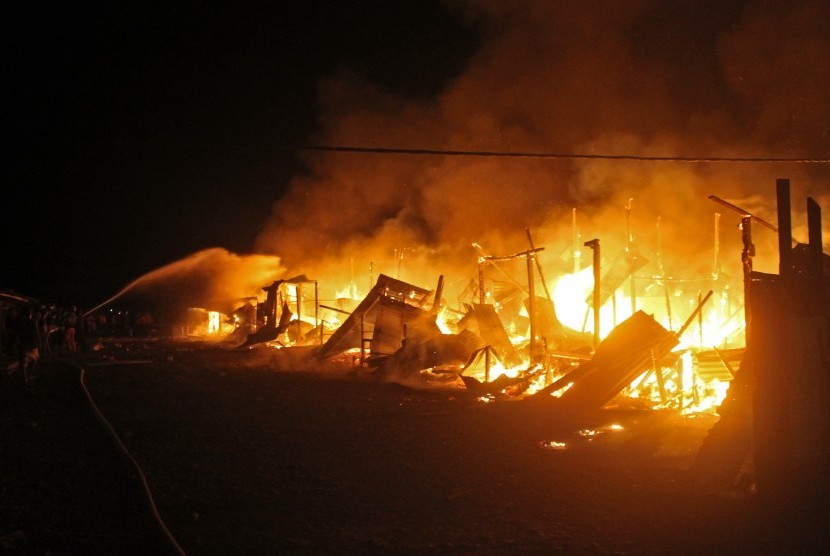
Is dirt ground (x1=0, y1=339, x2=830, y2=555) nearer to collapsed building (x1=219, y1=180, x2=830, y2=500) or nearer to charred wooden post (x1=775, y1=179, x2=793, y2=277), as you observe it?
collapsed building (x1=219, y1=180, x2=830, y2=500)

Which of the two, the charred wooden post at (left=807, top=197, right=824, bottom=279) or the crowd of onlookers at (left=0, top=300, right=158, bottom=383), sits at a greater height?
the charred wooden post at (left=807, top=197, right=824, bottom=279)

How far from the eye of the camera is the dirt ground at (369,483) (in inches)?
181

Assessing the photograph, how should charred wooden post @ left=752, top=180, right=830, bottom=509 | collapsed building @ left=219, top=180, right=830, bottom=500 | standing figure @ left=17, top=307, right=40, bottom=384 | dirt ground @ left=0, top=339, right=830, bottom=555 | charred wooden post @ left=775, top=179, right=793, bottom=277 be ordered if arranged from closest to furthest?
1. dirt ground @ left=0, top=339, right=830, bottom=555
2. charred wooden post @ left=752, top=180, right=830, bottom=509
3. collapsed building @ left=219, top=180, right=830, bottom=500
4. charred wooden post @ left=775, top=179, right=793, bottom=277
5. standing figure @ left=17, top=307, right=40, bottom=384

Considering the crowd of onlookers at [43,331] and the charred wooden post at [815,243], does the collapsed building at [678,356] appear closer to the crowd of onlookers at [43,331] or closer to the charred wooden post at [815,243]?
the charred wooden post at [815,243]

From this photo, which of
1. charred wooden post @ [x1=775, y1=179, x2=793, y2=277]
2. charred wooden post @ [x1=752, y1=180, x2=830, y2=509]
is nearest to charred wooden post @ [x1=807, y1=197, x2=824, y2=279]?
charred wooden post @ [x1=752, y1=180, x2=830, y2=509]

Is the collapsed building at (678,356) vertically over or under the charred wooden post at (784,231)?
under

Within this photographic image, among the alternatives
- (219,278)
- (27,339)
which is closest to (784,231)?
(27,339)

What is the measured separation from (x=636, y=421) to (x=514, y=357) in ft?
19.2

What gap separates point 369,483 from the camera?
241 inches

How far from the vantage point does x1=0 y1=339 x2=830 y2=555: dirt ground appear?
460cm

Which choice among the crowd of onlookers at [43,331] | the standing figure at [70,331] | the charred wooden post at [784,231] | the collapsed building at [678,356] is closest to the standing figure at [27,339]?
the crowd of onlookers at [43,331]

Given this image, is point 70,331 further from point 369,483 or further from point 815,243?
point 815,243

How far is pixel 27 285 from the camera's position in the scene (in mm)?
53125

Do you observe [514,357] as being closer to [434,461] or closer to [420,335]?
[420,335]
